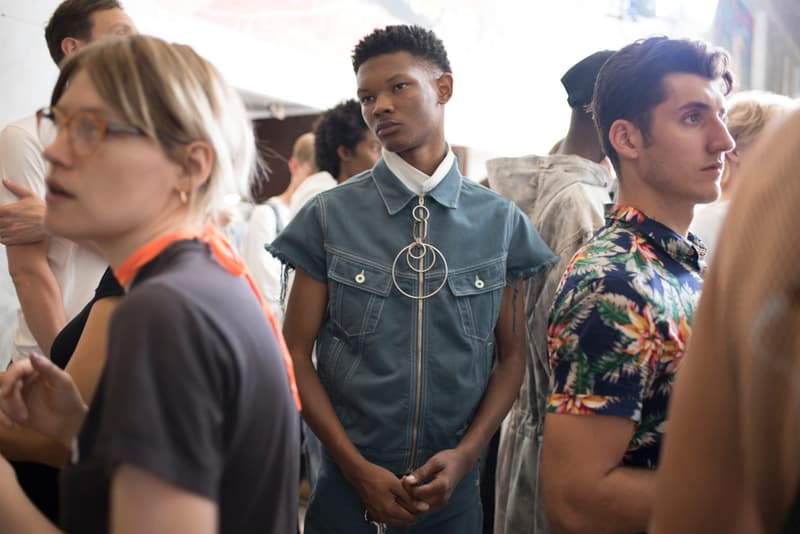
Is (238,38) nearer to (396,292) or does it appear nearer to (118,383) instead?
(396,292)

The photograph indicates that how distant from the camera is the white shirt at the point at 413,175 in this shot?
5.98 ft

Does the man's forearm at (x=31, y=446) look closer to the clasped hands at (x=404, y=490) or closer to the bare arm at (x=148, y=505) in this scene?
the bare arm at (x=148, y=505)

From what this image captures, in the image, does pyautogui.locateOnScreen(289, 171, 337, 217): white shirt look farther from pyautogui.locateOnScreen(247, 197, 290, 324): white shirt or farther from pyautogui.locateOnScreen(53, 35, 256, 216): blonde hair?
pyautogui.locateOnScreen(53, 35, 256, 216): blonde hair

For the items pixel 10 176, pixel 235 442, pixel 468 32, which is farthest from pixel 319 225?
pixel 468 32

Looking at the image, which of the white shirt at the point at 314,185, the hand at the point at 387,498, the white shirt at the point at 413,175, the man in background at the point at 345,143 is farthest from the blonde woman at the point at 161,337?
the white shirt at the point at 314,185

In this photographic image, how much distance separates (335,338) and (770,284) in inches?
48.0

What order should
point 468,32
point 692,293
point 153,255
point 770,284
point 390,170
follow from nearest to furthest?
point 770,284 < point 153,255 < point 692,293 < point 390,170 < point 468,32

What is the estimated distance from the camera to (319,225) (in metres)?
1.79

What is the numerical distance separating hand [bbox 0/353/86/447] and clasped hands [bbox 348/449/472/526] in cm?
70

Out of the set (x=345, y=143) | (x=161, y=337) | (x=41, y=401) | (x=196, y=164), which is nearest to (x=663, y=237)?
(x=196, y=164)

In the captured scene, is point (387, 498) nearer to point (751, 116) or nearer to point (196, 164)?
point (196, 164)

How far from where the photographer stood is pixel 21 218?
173cm

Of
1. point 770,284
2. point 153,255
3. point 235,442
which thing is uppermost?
point 770,284

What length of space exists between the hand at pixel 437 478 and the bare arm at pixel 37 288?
0.92 m
